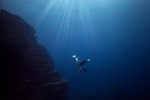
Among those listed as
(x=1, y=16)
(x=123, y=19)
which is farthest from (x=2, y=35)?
(x=123, y=19)

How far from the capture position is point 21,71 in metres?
16.7

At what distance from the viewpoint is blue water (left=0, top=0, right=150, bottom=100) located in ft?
140

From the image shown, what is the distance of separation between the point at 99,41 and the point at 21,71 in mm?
79799

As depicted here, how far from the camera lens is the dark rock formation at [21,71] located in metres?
15.7

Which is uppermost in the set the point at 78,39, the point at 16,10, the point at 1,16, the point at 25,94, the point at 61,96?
the point at 78,39

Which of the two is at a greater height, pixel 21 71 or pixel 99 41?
pixel 99 41

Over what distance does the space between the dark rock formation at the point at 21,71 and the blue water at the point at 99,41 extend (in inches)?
781

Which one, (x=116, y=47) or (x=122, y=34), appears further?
(x=116, y=47)

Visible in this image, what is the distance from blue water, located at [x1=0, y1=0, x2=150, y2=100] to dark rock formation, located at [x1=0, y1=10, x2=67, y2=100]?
781 inches

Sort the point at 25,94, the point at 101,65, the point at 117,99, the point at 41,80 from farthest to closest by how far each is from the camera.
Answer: the point at 101,65 → the point at 117,99 → the point at 41,80 → the point at 25,94

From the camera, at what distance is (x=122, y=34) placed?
252 ft

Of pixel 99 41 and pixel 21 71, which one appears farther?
pixel 99 41

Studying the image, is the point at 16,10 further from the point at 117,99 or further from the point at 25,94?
the point at 117,99

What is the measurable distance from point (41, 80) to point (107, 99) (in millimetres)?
26080
